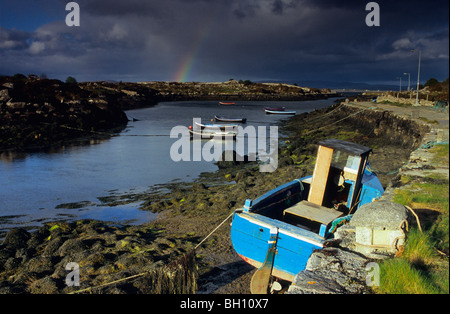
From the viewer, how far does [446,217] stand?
6.25 metres

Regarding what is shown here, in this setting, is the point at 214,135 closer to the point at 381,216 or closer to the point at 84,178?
the point at 84,178

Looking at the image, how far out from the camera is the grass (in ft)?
13.5

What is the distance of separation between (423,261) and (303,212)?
4524 mm

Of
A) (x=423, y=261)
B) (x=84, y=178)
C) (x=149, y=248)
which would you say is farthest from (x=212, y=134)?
(x=423, y=261)

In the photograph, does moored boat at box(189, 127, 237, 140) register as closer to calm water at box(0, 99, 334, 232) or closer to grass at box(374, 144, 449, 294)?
calm water at box(0, 99, 334, 232)

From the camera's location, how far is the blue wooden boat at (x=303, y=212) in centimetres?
741

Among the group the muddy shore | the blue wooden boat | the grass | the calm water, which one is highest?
the grass

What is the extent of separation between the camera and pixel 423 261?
486 cm

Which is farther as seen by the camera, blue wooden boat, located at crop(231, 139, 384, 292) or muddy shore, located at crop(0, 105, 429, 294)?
muddy shore, located at crop(0, 105, 429, 294)

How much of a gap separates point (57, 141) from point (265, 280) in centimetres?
3530

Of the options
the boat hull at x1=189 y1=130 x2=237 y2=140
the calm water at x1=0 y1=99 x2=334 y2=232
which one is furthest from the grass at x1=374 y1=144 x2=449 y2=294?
the boat hull at x1=189 y1=130 x2=237 y2=140

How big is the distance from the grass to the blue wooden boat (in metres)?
1.95
